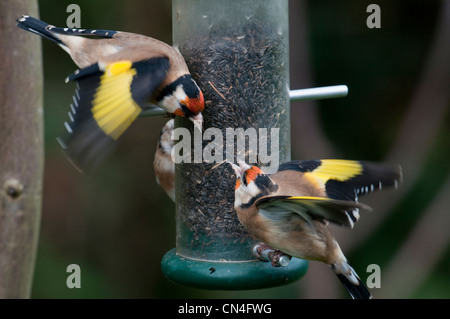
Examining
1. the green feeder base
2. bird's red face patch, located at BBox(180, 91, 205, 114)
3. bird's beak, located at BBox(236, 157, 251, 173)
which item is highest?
bird's red face patch, located at BBox(180, 91, 205, 114)

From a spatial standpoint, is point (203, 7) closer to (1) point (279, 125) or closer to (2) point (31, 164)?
(1) point (279, 125)

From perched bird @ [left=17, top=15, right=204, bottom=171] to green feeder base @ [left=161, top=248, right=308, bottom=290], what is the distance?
0.68 m

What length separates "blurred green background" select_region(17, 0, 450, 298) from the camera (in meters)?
5.43

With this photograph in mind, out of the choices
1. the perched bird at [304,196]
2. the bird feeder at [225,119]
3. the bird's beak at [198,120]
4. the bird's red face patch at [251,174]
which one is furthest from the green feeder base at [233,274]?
the bird's beak at [198,120]

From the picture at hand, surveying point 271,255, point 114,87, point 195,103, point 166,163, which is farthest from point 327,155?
point 114,87

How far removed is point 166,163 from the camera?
4.13 meters

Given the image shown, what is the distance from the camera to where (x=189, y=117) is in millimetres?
3252

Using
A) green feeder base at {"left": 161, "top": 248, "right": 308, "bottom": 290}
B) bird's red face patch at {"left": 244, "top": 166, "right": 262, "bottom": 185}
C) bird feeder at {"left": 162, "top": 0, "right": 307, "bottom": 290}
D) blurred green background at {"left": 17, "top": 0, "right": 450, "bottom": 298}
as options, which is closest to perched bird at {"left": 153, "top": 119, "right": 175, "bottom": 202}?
bird feeder at {"left": 162, "top": 0, "right": 307, "bottom": 290}

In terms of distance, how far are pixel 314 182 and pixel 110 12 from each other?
3.04m

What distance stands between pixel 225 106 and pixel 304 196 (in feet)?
2.20

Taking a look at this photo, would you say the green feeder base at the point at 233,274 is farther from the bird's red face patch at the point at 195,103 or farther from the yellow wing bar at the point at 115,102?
the yellow wing bar at the point at 115,102

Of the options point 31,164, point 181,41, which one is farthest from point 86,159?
point 181,41

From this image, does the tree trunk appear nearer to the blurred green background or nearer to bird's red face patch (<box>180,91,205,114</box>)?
bird's red face patch (<box>180,91,205,114</box>)

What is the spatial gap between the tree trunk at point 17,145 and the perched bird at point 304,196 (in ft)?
3.00
